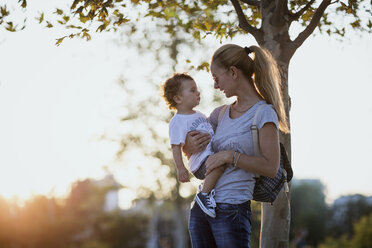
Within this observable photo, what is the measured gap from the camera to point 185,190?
2278 centimetres

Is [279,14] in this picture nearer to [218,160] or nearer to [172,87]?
[172,87]

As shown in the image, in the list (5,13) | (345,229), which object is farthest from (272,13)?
(345,229)

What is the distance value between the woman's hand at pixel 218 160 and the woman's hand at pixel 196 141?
25 centimetres

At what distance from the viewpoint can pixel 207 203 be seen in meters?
3.07

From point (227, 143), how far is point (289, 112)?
1450 millimetres

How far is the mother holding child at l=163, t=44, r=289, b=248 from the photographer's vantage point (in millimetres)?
2961

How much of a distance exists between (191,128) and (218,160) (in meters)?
0.59

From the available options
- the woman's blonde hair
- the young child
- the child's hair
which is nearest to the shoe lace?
the young child

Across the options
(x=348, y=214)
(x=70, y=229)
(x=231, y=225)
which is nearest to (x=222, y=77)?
(x=231, y=225)

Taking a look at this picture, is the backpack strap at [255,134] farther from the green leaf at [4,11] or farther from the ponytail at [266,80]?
the green leaf at [4,11]

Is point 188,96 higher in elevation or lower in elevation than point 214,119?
higher

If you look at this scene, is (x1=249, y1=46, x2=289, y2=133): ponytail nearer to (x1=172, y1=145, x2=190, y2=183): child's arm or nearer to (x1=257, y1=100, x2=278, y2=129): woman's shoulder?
(x1=257, y1=100, x2=278, y2=129): woman's shoulder

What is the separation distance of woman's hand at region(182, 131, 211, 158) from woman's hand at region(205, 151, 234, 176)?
0.25 meters

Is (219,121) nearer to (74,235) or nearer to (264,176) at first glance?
(264,176)
